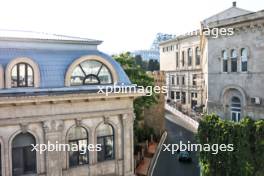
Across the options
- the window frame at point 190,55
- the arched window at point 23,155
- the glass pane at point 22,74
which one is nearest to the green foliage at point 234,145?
the arched window at point 23,155

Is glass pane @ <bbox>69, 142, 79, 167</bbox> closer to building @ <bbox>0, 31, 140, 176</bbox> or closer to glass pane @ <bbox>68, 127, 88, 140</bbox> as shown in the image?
building @ <bbox>0, 31, 140, 176</bbox>

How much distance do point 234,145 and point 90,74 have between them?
35.6ft

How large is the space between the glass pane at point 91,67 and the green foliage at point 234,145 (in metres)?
9.68

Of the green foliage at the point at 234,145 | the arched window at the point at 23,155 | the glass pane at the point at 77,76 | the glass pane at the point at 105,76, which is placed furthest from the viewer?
the green foliage at the point at 234,145

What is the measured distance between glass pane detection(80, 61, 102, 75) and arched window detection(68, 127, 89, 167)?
327 centimetres

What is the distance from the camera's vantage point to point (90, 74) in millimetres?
17469

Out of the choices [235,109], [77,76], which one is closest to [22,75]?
[77,76]

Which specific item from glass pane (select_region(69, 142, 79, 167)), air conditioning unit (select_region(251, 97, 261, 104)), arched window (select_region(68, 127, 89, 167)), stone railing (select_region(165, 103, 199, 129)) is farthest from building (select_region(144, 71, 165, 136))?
glass pane (select_region(69, 142, 79, 167))

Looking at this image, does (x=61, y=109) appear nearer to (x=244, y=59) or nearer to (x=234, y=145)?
(x=234, y=145)

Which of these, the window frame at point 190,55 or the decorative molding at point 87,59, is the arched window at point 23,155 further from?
the window frame at point 190,55

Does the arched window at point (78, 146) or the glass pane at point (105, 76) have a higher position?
the glass pane at point (105, 76)

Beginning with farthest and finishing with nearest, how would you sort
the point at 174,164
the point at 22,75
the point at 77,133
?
1. the point at 174,164
2. the point at 77,133
3. the point at 22,75

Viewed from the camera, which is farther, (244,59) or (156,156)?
(156,156)

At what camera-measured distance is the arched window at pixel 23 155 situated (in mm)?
15672
